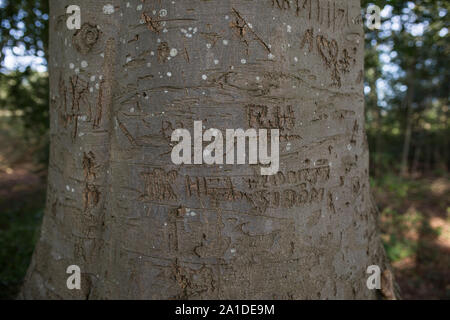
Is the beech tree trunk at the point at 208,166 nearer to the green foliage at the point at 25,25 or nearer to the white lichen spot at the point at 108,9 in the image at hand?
the white lichen spot at the point at 108,9

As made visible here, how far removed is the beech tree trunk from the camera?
124 cm

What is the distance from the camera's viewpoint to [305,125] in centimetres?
136

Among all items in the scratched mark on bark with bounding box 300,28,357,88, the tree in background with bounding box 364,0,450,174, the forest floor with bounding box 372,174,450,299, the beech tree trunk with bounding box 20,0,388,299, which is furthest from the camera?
the tree in background with bounding box 364,0,450,174

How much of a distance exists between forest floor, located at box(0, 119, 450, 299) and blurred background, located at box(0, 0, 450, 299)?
0.6 inches

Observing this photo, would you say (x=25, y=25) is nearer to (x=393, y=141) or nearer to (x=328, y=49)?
(x=328, y=49)

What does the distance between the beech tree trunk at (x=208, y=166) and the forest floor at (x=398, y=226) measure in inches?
70.7

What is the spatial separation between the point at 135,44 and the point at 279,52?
23.7 inches

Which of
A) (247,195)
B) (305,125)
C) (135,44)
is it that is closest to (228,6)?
(135,44)

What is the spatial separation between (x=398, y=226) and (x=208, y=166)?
548 cm

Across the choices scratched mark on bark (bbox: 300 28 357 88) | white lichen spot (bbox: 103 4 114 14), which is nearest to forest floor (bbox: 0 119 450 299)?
scratched mark on bark (bbox: 300 28 357 88)

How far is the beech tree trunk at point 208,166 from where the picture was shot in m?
1.24

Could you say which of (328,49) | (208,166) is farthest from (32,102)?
(328,49)

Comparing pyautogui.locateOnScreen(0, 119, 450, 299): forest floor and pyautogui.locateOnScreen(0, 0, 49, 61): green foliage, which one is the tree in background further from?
pyautogui.locateOnScreen(0, 0, 49, 61): green foliage

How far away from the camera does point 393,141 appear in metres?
10.6
